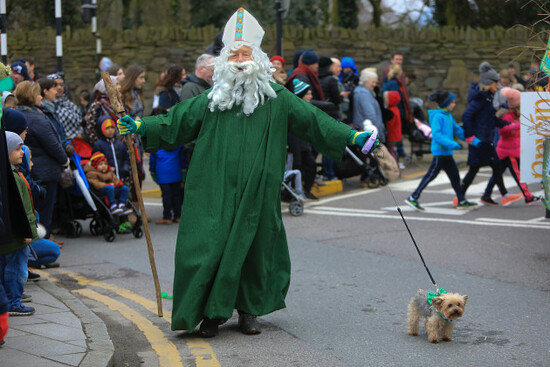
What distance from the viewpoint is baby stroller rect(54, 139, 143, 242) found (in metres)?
10.3

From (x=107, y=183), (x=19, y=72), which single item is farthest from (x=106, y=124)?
(x=19, y=72)

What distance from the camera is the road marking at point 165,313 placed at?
5.71m

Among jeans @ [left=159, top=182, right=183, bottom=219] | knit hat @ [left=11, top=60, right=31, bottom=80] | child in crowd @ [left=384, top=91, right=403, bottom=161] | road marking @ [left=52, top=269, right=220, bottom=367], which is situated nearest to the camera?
road marking @ [left=52, top=269, right=220, bottom=367]

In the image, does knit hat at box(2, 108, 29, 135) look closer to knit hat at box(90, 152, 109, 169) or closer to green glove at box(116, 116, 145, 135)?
green glove at box(116, 116, 145, 135)

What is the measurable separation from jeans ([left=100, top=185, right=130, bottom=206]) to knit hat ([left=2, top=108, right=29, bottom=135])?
348 cm

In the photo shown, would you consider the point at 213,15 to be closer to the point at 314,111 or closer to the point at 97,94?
the point at 97,94

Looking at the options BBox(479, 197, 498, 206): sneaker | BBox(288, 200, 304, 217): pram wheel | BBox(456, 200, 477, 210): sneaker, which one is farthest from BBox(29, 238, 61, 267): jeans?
BBox(479, 197, 498, 206): sneaker

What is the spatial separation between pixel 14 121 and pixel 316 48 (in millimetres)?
14910

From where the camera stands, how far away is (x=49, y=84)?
10.2 meters

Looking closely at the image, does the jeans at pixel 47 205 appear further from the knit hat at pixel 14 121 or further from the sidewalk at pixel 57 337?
the knit hat at pixel 14 121

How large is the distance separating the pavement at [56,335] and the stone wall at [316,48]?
13.9 meters

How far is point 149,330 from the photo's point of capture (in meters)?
6.60

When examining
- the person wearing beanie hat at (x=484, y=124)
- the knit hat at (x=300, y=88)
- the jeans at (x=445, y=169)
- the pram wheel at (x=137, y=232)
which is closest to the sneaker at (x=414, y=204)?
the jeans at (x=445, y=169)

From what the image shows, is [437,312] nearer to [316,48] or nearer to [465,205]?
[465,205]
